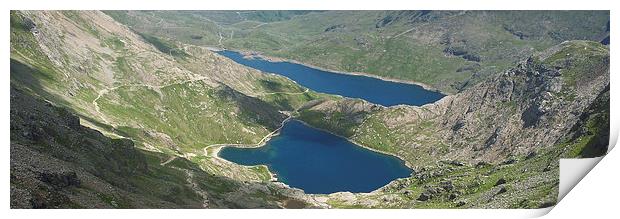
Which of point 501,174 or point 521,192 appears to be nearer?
point 521,192

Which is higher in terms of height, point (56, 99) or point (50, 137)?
point (56, 99)

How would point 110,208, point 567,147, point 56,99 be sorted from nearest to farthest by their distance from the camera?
point 110,208
point 567,147
point 56,99

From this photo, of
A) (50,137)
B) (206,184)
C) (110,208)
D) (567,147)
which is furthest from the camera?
(206,184)

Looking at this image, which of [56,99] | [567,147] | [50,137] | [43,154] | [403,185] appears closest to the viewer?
[43,154]

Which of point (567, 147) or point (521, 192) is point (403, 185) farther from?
point (521, 192)
